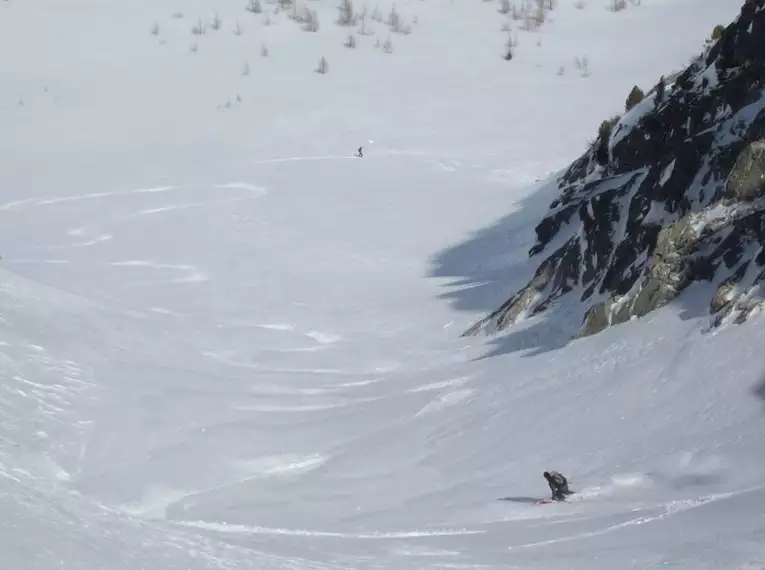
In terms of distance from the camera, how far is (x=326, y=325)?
1419 cm

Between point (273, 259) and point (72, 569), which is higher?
point (72, 569)

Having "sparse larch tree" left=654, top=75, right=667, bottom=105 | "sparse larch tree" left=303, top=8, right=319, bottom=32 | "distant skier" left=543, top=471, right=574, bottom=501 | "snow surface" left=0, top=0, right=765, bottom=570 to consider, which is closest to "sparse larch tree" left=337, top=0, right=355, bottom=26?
"snow surface" left=0, top=0, right=765, bottom=570

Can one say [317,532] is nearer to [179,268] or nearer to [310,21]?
[179,268]

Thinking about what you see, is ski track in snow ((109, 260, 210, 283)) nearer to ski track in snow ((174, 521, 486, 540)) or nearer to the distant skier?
ski track in snow ((174, 521, 486, 540))

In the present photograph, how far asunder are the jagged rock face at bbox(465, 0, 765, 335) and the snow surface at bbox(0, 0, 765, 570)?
0.39 metres

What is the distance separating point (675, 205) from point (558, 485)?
4.60 metres

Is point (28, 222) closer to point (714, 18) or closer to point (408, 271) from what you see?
point (408, 271)

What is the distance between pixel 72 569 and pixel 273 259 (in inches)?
443

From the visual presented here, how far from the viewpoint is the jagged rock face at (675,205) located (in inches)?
380

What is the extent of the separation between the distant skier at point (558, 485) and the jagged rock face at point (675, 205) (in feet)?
7.08

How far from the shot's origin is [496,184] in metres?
20.2

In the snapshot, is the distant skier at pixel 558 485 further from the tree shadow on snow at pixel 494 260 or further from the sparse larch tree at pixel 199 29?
the sparse larch tree at pixel 199 29

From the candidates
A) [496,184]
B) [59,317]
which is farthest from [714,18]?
[59,317]

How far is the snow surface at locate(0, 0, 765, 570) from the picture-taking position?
23.3 ft
